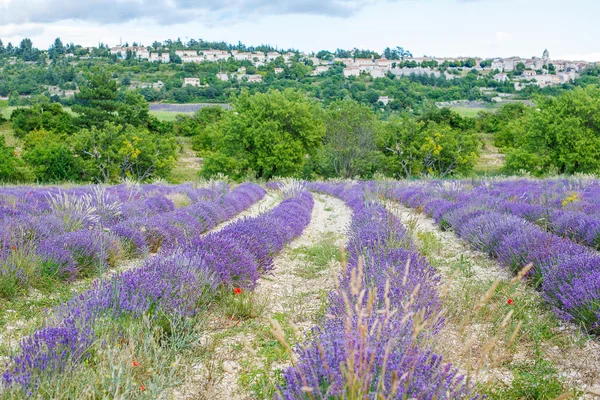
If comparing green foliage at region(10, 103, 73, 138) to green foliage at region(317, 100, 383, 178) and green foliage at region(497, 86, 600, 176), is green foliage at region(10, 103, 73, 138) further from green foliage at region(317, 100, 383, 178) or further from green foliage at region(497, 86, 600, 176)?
green foliage at region(497, 86, 600, 176)

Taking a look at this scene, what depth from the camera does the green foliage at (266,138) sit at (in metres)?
A: 34.5

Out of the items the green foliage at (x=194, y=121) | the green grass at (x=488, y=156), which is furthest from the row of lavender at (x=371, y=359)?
the green foliage at (x=194, y=121)

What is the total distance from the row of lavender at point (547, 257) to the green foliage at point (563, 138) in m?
28.4

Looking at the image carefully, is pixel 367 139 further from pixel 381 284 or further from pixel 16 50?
pixel 16 50

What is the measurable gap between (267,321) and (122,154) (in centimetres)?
3464

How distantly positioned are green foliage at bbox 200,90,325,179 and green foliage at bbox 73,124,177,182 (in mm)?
4004

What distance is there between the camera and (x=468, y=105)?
261 feet

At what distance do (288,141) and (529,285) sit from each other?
3093 centimetres

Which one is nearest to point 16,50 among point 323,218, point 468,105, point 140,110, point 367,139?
point 140,110

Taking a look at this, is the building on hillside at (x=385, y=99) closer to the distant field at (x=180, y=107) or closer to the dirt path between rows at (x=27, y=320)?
the distant field at (x=180, y=107)

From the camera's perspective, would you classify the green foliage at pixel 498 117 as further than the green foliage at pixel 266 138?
Yes

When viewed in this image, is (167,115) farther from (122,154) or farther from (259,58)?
(259,58)

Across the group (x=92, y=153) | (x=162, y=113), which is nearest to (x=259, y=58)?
(x=162, y=113)

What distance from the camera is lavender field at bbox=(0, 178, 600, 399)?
2.07 metres
